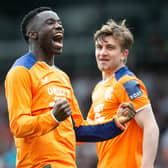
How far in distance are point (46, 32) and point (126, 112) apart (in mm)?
1005

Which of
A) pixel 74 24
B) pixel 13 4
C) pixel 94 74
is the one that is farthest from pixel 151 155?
pixel 13 4

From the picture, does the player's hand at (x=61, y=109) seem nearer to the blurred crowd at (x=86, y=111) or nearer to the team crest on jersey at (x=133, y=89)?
the team crest on jersey at (x=133, y=89)

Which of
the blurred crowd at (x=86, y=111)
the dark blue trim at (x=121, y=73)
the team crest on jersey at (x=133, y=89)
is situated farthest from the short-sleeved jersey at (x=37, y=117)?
the blurred crowd at (x=86, y=111)

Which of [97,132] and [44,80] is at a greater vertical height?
[44,80]

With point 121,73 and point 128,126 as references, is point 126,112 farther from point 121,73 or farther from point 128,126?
point 121,73

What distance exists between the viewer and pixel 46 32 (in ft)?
18.8

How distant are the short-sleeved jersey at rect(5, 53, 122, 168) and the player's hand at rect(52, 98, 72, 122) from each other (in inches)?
1.9

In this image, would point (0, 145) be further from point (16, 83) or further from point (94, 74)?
point (16, 83)

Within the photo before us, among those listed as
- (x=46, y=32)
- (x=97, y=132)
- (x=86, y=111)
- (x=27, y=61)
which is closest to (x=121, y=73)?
(x=97, y=132)

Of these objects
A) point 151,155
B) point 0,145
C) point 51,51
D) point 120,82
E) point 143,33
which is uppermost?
point 51,51

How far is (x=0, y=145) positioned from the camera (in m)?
13.2

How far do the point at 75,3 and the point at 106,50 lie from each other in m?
10.5

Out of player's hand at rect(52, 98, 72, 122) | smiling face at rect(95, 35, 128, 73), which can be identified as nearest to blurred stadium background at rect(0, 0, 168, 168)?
smiling face at rect(95, 35, 128, 73)

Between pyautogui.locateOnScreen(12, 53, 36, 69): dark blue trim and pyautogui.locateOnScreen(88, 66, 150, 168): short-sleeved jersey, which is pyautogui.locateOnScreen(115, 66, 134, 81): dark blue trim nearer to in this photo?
pyautogui.locateOnScreen(88, 66, 150, 168): short-sleeved jersey
